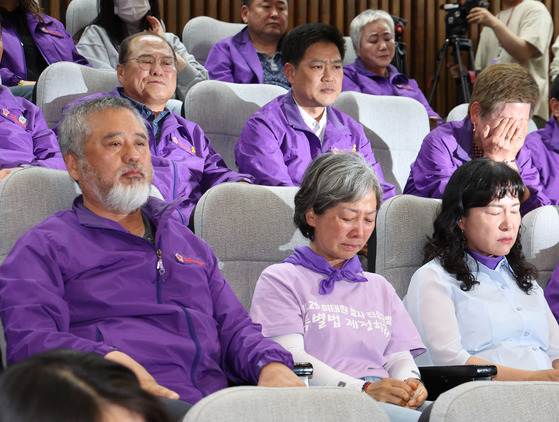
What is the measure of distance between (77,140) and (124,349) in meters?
0.59

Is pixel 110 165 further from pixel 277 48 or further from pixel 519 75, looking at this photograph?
pixel 277 48

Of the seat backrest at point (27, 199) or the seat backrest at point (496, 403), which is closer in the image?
the seat backrest at point (496, 403)

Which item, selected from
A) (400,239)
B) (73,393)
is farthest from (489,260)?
(73,393)

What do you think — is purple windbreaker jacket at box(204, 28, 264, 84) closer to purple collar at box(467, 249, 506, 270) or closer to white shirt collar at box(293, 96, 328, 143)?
white shirt collar at box(293, 96, 328, 143)

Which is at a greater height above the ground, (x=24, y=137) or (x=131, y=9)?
(x=131, y=9)

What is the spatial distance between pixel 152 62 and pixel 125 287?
1.48 metres

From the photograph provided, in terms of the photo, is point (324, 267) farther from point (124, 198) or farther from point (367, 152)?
A: point (367, 152)

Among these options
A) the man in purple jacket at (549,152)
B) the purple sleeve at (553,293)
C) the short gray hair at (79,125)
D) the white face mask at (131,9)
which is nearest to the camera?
the short gray hair at (79,125)

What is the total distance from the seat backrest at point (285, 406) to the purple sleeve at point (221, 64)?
294 centimetres

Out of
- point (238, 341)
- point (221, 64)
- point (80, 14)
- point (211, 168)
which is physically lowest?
point (238, 341)

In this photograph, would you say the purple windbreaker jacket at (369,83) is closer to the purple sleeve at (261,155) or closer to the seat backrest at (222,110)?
the seat backrest at (222,110)

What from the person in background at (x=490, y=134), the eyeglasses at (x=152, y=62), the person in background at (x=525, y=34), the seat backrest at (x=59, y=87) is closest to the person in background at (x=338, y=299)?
the person in background at (x=490, y=134)

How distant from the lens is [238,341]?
1.70m

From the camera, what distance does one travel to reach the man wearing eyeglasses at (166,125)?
8.73ft
